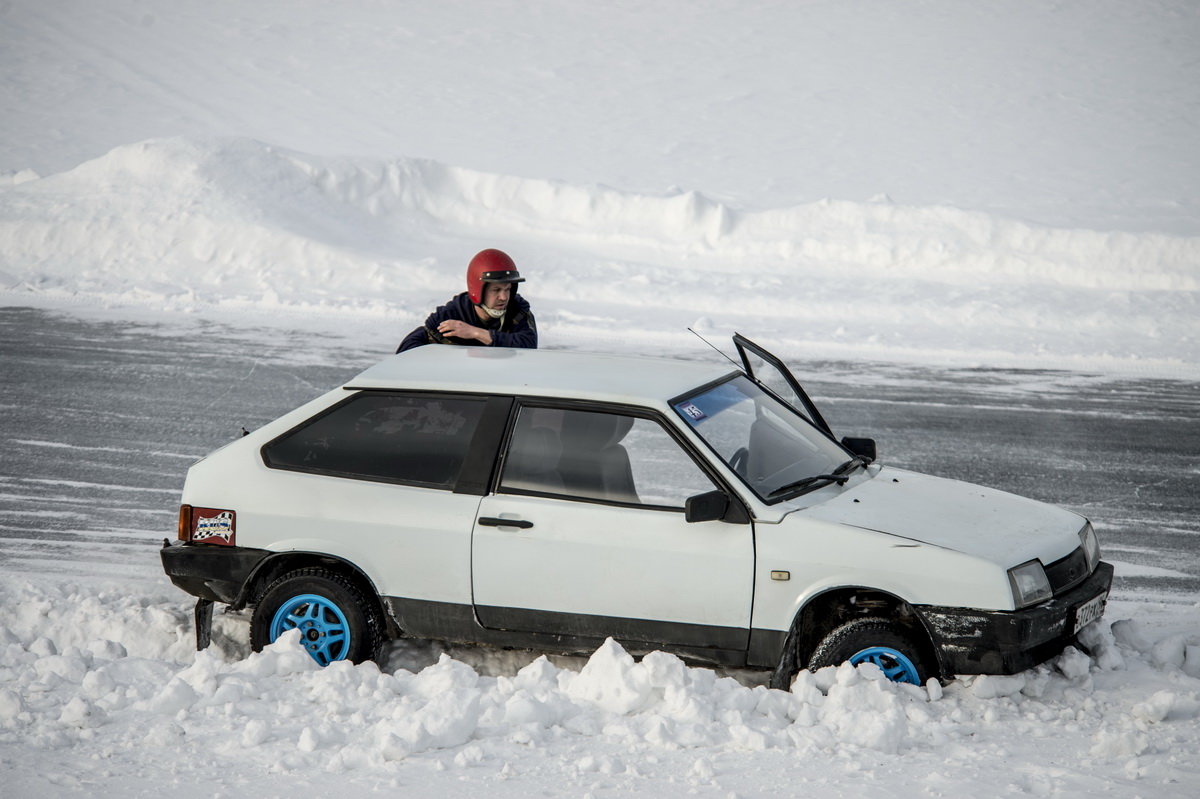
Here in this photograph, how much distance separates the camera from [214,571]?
5.11 m

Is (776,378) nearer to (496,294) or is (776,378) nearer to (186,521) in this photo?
(496,294)

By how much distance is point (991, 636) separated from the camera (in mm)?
4426

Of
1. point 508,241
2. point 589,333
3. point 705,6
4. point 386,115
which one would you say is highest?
point 705,6

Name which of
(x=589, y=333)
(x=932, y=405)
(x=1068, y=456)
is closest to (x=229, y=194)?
(x=589, y=333)

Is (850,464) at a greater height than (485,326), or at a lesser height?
lesser

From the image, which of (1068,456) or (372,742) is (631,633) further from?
(1068,456)

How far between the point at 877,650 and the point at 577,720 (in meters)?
1.23

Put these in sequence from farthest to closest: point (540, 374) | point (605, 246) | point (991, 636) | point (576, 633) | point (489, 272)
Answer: point (605, 246), point (489, 272), point (540, 374), point (576, 633), point (991, 636)

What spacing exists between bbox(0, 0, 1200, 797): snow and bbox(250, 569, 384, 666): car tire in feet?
0.73

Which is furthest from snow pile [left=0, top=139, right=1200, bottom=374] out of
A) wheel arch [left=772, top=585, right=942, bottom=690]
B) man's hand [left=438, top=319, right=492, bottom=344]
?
wheel arch [left=772, top=585, right=942, bottom=690]

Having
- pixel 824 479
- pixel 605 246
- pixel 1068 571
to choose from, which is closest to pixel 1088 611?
pixel 1068 571

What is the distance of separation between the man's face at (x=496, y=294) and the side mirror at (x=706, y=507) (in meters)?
2.69

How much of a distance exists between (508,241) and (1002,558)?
814 inches

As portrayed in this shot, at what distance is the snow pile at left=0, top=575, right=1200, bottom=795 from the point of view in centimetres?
416
